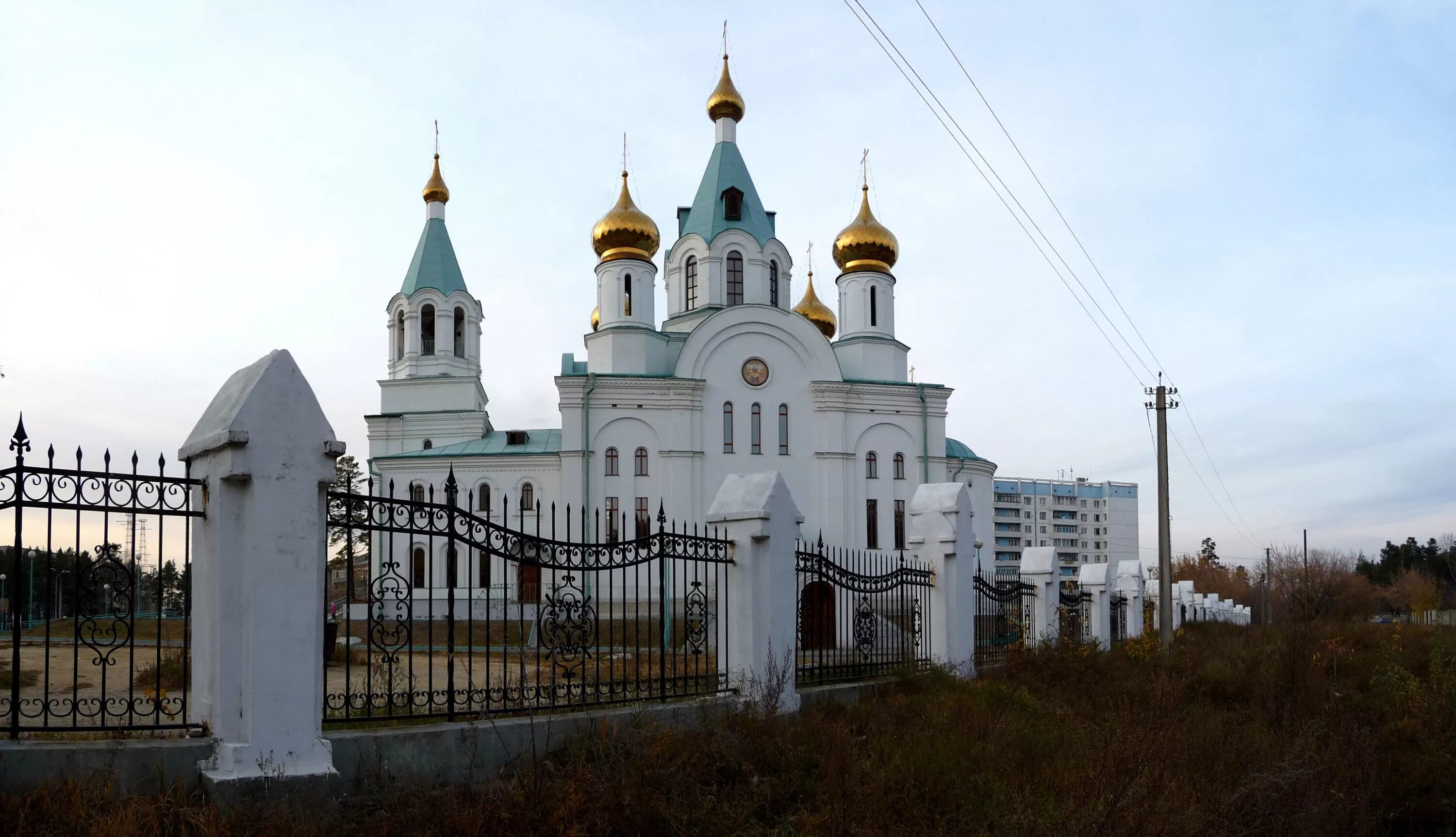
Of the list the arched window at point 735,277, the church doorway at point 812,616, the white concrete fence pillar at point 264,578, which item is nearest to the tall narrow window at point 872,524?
the arched window at point 735,277

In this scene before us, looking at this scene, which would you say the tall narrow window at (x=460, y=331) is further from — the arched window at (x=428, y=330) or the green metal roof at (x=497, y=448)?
the green metal roof at (x=497, y=448)

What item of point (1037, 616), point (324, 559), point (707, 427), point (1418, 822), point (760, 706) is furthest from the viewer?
point (707, 427)

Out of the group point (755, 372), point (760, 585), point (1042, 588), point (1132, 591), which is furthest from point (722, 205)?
point (760, 585)

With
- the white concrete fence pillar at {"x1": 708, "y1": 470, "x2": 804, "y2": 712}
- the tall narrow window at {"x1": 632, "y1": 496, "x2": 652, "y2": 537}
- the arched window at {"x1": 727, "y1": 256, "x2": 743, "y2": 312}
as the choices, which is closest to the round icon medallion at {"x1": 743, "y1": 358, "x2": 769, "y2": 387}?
the arched window at {"x1": 727, "y1": 256, "x2": 743, "y2": 312}

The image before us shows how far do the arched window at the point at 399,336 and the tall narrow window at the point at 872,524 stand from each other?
17.4 meters

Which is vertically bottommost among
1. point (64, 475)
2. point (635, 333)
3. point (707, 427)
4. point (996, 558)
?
point (996, 558)

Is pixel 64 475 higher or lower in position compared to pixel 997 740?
higher

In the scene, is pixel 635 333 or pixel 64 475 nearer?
pixel 64 475

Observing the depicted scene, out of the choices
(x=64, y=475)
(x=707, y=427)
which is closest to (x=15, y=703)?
(x=64, y=475)

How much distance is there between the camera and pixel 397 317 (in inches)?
1512

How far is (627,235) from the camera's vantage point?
34.2 metres

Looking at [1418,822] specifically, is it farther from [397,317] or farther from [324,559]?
[397,317]

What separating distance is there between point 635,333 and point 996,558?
6636 cm

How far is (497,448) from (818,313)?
13.9m
